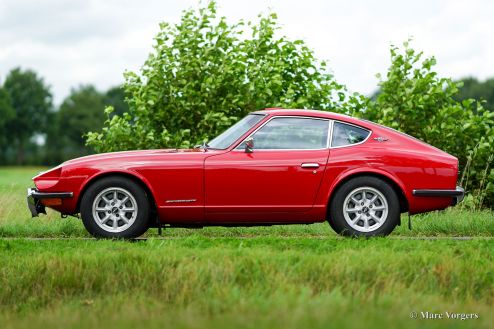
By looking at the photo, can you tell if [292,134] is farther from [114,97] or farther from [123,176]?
[114,97]

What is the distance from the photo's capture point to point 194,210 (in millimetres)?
9930

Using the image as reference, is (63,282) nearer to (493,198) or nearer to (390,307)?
(390,307)

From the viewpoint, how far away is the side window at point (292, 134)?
10.1 m

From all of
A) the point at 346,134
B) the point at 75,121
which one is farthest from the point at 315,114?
the point at 75,121

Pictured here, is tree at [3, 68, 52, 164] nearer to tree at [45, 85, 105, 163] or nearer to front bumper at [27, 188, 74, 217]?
tree at [45, 85, 105, 163]

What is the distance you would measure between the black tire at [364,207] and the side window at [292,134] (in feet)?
2.05

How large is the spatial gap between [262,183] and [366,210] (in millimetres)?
1276

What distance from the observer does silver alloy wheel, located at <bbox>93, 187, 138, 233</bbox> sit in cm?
988

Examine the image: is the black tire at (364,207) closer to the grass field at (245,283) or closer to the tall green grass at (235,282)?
the grass field at (245,283)

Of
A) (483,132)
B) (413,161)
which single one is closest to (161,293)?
(413,161)

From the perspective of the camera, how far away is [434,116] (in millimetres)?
15008

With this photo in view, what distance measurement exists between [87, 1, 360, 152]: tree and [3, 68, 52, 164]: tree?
82.8 metres

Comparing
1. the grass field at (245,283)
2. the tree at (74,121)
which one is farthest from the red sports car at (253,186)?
the tree at (74,121)

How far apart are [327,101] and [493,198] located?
11.0 feet
